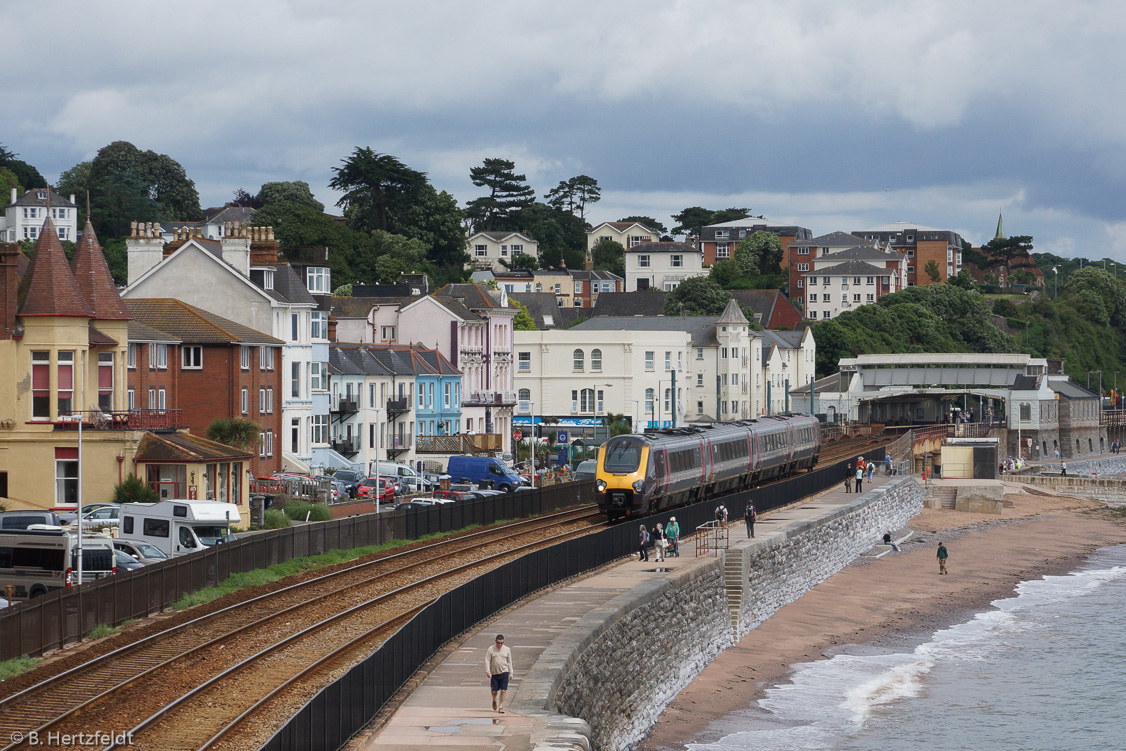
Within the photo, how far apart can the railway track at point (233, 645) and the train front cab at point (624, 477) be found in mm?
6782

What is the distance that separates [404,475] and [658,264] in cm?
12155

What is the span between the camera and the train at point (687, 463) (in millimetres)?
48656

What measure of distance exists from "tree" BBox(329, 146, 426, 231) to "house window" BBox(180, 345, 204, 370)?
87.6 meters

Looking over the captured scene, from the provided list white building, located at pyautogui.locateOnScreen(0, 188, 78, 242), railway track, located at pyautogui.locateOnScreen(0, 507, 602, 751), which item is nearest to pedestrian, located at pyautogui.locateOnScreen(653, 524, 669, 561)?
railway track, located at pyautogui.locateOnScreen(0, 507, 602, 751)

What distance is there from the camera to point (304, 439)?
68312 millimetres

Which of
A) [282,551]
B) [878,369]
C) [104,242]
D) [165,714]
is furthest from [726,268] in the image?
[165,714]

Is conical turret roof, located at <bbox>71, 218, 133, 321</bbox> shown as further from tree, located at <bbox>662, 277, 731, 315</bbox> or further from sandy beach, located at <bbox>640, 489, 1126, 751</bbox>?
tree, located at <bbox>662, 277, 731, 315</bbox>

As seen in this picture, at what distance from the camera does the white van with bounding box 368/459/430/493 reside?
65.4 metres

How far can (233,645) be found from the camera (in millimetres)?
27922

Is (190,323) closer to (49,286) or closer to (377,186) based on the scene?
(49,286)

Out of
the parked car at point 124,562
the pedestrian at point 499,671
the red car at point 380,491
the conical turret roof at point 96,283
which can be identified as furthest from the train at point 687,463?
the pedestrian at point 499,671

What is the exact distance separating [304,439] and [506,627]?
39.1 m

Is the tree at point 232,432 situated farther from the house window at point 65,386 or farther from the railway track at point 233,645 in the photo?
the railway track at point 233,645

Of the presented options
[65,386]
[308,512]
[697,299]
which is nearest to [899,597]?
[308,512]
